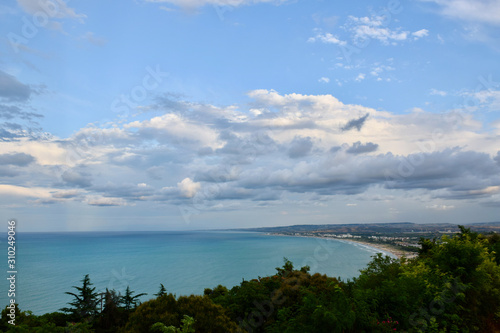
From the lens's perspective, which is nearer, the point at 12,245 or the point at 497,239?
the point at 12,245

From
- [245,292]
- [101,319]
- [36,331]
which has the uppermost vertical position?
[36,331]

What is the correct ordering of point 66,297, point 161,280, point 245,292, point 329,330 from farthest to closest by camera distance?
1. point 161,280
2. point 66,297
3. point 245,292
4. point 329,330

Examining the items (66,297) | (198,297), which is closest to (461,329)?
(198,297)

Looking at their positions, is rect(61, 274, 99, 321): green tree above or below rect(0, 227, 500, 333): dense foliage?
below

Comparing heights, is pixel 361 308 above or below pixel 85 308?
above

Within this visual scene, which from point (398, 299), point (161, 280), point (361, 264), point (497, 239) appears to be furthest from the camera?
point (361, 264)

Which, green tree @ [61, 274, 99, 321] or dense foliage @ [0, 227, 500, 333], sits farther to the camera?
green tree @ [61, 274, 99, 321]

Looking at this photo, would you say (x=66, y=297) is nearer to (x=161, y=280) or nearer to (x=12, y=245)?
(x=161, y=280)

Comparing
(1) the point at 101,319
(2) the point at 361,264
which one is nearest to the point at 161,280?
(2) the point at 361,264

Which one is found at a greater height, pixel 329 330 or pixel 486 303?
pixel 329 330

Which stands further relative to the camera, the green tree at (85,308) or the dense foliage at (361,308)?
the green tree at (85,308)

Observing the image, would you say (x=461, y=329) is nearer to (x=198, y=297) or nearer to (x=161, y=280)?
(x=198, y=297)
